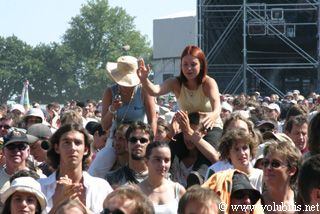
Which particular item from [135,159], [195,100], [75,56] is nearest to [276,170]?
[135,159]

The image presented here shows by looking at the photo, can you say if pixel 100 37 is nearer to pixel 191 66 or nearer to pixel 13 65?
pixel 13 65

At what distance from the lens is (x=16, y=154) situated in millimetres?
8711

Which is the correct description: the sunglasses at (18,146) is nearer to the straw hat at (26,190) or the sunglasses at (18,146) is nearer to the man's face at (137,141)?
the man's face at (137,141)

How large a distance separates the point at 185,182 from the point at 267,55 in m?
22.9

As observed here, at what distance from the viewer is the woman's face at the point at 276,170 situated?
7.36 metres

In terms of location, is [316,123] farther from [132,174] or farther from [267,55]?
[267,55]

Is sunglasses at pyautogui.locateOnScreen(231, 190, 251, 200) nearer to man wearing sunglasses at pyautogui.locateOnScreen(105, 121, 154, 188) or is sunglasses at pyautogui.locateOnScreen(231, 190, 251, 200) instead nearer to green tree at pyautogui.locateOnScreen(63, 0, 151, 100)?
man wearing sunglasses at pyautogui.locateOnScreen(105, 121, 154, 188)

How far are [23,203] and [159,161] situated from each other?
4.35ft

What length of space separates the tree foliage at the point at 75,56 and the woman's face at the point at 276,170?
309 feet

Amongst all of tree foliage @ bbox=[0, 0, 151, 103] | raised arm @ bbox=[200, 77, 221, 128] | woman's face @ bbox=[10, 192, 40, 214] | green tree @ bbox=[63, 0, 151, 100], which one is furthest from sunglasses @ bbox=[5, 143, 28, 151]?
green tree @ bbox=[63, 0, 151, 100]

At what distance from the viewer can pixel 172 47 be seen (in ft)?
170

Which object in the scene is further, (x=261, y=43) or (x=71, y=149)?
(x=261, y=43)

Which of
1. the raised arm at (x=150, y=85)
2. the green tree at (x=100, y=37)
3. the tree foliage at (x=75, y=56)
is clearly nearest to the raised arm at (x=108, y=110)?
the raised arm at (x=150, y=85)

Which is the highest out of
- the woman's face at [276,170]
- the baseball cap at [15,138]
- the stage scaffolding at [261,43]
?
the stage scaffolding at [261,43]
